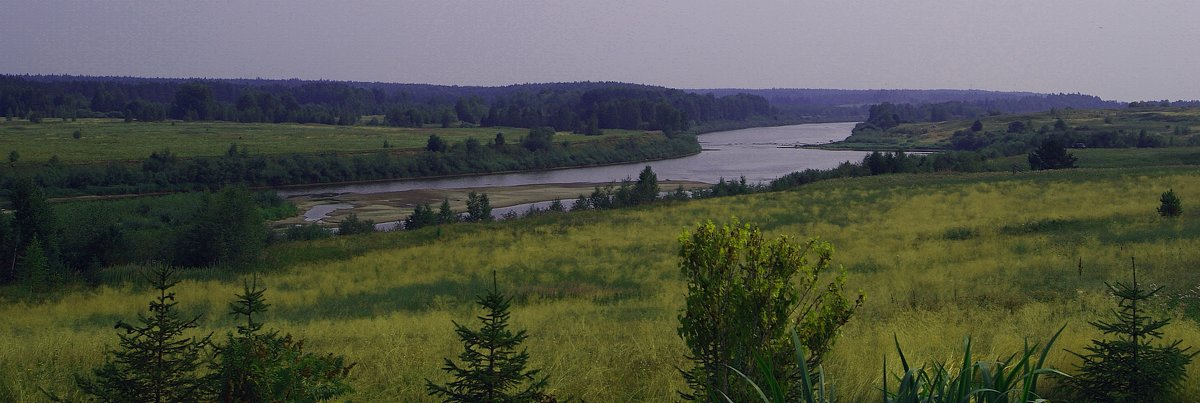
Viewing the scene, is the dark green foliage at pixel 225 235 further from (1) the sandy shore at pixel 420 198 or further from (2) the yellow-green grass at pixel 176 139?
(2) the yellow-green grass at pixel 176 139

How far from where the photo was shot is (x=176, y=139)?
87562mm

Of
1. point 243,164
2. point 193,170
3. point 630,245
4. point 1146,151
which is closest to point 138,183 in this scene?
point 193,170

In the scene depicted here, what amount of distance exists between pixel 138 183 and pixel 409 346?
58.9 metres

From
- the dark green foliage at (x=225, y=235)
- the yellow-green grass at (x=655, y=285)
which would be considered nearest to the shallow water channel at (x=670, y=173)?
the dark green foliage at (x=225, y=235)

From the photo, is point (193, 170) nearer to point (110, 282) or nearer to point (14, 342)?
point (110, 282)

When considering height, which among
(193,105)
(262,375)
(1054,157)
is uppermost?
(193,105)

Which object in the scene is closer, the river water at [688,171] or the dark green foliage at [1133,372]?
the dark green foliage at [1133,372]

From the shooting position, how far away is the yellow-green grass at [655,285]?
25.1 ft

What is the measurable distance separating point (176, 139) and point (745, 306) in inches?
3721

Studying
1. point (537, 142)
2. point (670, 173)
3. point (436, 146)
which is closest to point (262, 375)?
point (670, 173)

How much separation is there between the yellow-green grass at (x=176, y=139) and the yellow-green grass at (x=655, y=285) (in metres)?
46.4

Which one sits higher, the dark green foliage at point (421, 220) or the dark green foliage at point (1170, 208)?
the dark green foliage at point (1170, 208)

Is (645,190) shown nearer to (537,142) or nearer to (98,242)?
(98,242)

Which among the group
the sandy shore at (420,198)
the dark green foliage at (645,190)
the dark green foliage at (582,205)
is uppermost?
the dark green foliage at (645,190)
